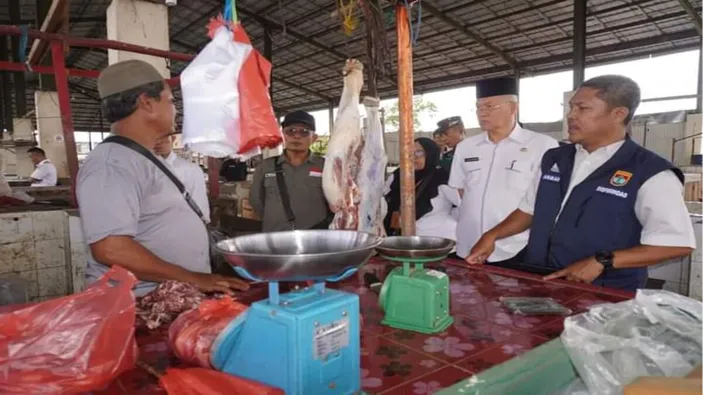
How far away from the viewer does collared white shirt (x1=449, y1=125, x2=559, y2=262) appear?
10.5 ft

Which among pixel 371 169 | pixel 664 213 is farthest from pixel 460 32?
pixel 664 213

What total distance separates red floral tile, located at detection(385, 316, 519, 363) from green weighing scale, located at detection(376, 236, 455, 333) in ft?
0.11

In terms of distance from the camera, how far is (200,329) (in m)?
1.26

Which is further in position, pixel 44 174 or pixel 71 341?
pixel 44 174

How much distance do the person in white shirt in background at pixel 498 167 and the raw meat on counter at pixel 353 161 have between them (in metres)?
1.02

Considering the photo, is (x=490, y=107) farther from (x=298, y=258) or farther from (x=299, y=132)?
(x=298, y=258)

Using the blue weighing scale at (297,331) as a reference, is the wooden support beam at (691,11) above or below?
above

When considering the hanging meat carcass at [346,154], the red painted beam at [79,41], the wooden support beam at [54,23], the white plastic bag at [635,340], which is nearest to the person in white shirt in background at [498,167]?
the hanging meat carcass at [346,154]

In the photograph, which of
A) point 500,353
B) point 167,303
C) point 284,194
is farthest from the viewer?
point 284,194

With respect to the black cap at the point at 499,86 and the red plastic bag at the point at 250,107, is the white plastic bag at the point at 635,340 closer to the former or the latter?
the red plastic bag at the point at 250,107

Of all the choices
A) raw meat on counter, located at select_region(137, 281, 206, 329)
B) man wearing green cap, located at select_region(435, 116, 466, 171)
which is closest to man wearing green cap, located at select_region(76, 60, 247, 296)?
raw meat on counter, located at select_region(137, 281, 206, 329)

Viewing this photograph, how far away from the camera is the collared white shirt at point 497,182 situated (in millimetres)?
3205

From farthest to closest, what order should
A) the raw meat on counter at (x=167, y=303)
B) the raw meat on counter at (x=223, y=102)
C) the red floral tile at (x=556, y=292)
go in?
the red floral tile at (x=556, y=292)
the raw meat on counter at (x=223, y=102)
the raw meat on counter at (x=167, y=303)

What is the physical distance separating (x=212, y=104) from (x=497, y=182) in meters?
2.15
